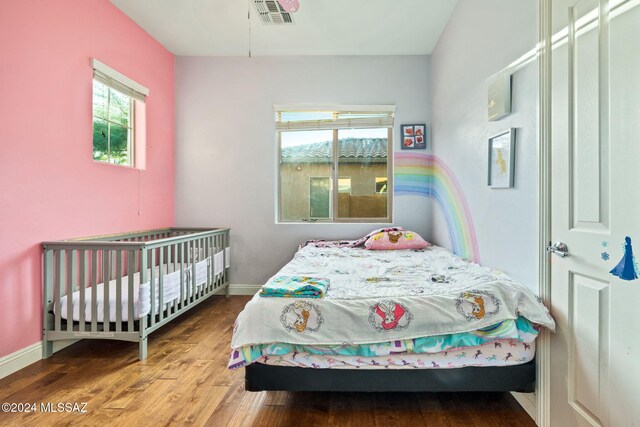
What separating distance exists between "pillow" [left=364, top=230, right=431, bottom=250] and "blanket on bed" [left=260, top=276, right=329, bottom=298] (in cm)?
147

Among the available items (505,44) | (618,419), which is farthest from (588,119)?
(618,419)

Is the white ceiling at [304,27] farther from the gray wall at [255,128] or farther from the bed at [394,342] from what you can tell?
the bed at [394,342]

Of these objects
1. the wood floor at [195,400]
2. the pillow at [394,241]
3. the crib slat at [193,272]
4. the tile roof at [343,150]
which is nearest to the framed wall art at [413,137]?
the tile roof at [343,150]

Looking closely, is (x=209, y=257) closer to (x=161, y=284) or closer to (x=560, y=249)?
(x=161, y=284)

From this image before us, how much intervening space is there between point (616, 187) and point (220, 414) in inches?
75.1

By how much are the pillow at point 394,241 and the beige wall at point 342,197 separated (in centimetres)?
60

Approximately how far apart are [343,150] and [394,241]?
126cm

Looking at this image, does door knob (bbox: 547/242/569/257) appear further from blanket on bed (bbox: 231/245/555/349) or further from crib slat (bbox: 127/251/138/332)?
crib slat (bbox: 127/251/138/332)

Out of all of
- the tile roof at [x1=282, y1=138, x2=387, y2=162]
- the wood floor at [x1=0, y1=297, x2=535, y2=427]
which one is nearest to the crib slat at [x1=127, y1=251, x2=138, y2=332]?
the wood floor at [x1=0, y1=297, x2=535, y2=427]

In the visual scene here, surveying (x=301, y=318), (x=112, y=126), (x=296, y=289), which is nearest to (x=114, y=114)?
(x=112, y=126)

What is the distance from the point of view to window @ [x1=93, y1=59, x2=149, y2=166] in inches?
108

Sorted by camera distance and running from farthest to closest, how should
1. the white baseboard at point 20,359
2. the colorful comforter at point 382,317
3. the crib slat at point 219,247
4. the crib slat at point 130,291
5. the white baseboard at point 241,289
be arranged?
the white baseboard at point 241,289
the crib slat at point 219,247
the crib slat at point 130,291
the white baseboard at point 20,359
the colorful comforter at point 382,317

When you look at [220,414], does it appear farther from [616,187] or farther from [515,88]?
[515,88]

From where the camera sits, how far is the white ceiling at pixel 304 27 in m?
2.81
